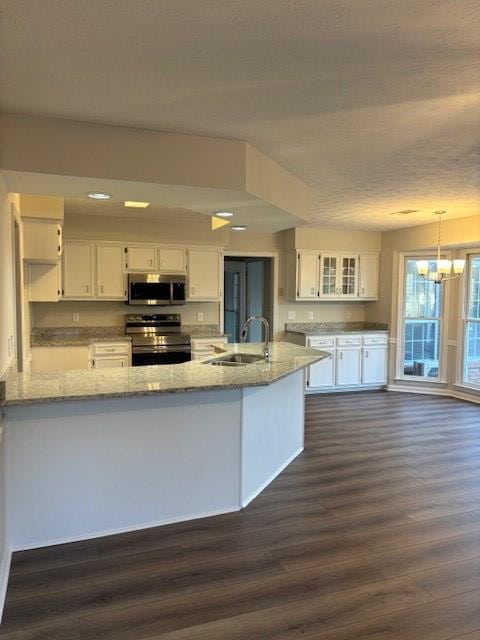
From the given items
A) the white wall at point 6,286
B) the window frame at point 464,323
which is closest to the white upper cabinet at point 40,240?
the white wall at point 6,286

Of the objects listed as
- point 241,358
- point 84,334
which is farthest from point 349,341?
point 84,334

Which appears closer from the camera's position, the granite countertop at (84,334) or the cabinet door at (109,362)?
the granite countertop at (84,334)

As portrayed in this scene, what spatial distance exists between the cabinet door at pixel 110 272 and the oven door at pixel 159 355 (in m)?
0.76

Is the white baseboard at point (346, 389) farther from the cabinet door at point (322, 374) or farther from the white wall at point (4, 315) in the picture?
the white wall at point (4, 315)

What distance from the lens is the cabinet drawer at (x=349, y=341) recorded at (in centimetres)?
695

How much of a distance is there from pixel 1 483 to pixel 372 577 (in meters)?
2.04

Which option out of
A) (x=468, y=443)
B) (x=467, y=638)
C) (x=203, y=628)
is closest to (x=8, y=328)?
(x=203, y=628)

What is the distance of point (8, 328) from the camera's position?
3.40 m

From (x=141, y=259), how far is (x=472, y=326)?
4.73 metres

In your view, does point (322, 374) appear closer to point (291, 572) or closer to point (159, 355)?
point (159, 355)

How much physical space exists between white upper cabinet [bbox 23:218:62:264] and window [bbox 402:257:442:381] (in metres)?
5.12

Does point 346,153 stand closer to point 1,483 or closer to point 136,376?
point 136,376

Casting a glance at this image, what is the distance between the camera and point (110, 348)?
5773mm

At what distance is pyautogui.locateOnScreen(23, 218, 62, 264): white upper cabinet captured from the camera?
4.47 metres
